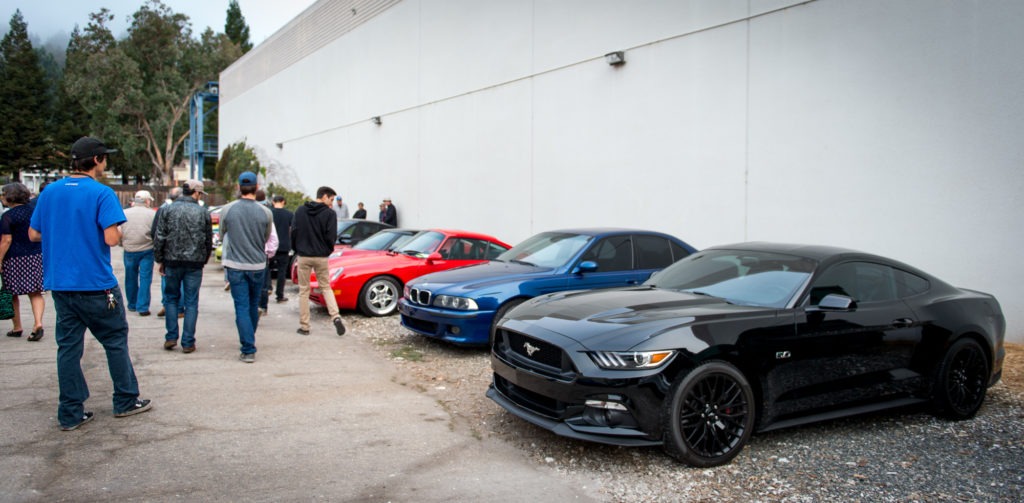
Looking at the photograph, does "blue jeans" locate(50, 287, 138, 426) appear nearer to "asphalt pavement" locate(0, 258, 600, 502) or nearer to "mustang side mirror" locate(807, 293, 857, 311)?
"asphalt pavement" locate(0, 258, 600, 502)

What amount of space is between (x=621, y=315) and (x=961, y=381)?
2.95 meters

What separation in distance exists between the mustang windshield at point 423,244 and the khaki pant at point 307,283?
184cm

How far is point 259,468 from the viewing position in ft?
13.4

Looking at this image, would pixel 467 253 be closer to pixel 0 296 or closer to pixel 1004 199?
pixel 0 296

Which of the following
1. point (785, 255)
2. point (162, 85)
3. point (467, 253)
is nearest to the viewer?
point (785, 255)

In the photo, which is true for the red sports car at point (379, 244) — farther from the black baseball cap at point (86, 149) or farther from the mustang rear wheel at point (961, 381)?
the mustang rear wheel at point (961, 381)

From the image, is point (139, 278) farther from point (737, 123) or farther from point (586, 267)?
point (737, 123)

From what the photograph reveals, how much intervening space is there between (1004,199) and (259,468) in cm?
849

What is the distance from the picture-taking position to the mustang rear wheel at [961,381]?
5168 millimetres

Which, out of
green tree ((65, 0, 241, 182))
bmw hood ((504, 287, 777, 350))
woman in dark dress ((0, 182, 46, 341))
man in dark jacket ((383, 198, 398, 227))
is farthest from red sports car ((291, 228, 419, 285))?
green tree ((65, 0, 241, 182))

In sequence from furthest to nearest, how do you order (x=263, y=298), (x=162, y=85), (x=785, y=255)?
(x=162, y=85) < (x=263, y=298) < (x=785, y=255)

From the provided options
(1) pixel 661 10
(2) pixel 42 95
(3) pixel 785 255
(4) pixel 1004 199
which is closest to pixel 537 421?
(3) pixel 785 255

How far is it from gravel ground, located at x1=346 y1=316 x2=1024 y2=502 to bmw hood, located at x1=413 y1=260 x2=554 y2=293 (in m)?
1.66

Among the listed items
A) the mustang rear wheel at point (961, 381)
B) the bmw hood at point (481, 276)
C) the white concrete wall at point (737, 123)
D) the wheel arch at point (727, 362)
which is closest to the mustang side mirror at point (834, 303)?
the wheel arch at point (727, 362)
